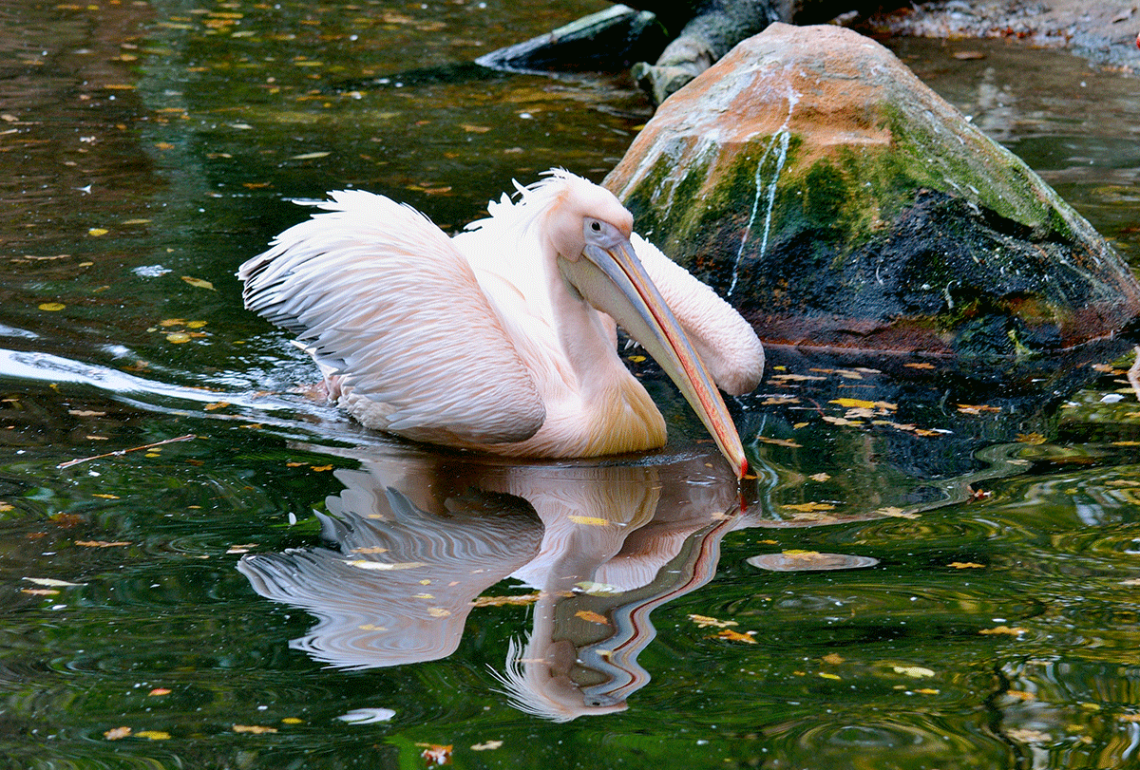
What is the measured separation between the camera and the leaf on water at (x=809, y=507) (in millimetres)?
3656

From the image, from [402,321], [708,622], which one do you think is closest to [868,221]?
[402,321]

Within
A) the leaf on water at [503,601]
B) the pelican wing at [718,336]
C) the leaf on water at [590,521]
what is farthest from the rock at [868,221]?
the leaf on water at [503,601]

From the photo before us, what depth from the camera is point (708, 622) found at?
117 inches

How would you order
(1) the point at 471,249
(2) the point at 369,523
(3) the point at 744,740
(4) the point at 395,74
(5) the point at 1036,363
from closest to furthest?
(3) the point at 744,740 < (2) the point at 369,523 < (1) the point at 471,249 < (5) the point at 1036,363 < (4) the point at 395,74

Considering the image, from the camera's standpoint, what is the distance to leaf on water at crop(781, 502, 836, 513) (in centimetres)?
366

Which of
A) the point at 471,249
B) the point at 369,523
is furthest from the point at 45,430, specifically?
the point at 471,249

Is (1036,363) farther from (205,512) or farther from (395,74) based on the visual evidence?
(395,74)

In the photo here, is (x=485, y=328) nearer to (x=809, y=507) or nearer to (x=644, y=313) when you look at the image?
(x=644, y=313)

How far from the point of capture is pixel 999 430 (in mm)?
4363

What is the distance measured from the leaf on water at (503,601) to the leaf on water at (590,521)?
1.63 feet

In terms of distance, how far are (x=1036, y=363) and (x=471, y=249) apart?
90.4 inches

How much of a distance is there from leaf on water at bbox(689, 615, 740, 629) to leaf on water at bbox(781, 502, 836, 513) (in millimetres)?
748

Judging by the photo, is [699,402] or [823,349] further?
[823,349]

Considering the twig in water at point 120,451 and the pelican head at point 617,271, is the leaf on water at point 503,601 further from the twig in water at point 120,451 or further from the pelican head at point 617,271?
the twig in water at point 120,451
